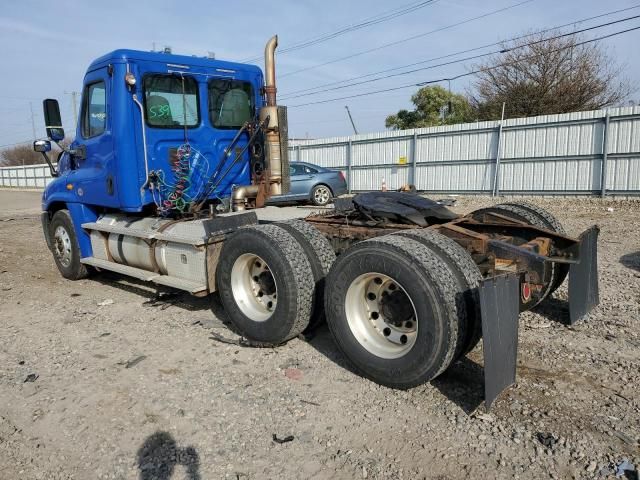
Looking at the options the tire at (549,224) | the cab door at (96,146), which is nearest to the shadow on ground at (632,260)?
the tire at (549,224)

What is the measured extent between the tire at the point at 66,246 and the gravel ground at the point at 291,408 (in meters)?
1.82

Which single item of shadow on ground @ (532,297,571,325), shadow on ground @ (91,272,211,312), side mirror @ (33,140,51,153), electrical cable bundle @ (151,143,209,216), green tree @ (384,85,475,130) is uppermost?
green tree @ (384,85,475,130)

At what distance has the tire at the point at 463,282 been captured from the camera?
3.24m

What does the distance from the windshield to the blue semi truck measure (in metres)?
0.02

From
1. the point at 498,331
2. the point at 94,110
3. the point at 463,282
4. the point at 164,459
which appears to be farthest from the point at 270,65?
the point at 164,459

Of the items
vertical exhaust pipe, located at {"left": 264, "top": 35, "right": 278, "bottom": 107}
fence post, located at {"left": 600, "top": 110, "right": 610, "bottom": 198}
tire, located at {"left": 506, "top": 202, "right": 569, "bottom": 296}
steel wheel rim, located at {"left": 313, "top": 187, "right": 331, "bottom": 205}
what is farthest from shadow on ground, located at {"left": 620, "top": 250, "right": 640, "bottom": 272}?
steel wheel rim, located at {"left": 313, "top": 187, "right": 331, "bottom": 205}

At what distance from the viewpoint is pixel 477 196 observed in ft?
59.0

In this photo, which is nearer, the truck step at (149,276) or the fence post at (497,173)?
the truck step at (149,276)

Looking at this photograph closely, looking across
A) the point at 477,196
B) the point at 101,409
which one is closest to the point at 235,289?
the point at 101,409

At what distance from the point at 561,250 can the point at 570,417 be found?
5.09 feet

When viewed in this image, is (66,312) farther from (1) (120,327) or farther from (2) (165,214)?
(2) (165,214)

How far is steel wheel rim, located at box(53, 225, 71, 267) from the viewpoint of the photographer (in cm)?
711

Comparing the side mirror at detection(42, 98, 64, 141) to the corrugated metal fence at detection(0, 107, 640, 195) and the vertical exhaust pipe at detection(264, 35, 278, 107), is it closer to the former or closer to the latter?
the vertical exhaust pipe at detection(264, 35, 278, 107)

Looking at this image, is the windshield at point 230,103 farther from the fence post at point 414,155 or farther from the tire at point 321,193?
the fence post at point 414,155
